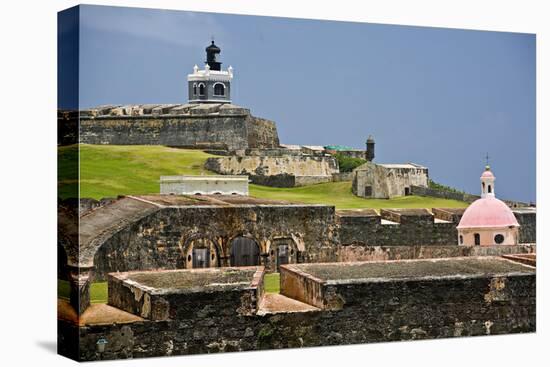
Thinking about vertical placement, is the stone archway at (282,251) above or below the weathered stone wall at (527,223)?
below

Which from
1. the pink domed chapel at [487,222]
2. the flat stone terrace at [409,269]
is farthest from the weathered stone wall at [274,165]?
the pink domed chapel at [487,222]

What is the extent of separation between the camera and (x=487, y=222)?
23.8 m

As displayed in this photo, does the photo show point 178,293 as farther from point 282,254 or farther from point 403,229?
point 403,229

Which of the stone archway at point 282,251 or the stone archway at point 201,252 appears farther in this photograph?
the stone archway at point 282,251

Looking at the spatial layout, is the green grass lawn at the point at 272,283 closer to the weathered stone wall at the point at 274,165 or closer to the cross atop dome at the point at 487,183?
the weathered stone wall at the point at 274,165

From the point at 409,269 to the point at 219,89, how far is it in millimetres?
4656

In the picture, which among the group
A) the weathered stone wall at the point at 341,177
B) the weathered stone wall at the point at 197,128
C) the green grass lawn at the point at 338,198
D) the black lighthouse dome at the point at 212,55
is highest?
the black lighthouse dome at the point at 212,55

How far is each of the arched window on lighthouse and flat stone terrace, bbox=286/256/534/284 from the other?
10.9 feet

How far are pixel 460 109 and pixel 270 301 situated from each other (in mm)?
5471

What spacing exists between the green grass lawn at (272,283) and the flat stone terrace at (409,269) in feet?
1.32

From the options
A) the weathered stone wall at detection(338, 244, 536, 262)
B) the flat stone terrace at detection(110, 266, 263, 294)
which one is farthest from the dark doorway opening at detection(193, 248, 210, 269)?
the weathered stone wall at detection(338, 244, 536, 262)

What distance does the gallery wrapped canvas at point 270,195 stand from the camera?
19.8m

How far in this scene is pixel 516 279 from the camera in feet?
73.7

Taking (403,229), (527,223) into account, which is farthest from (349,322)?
(527,223)
